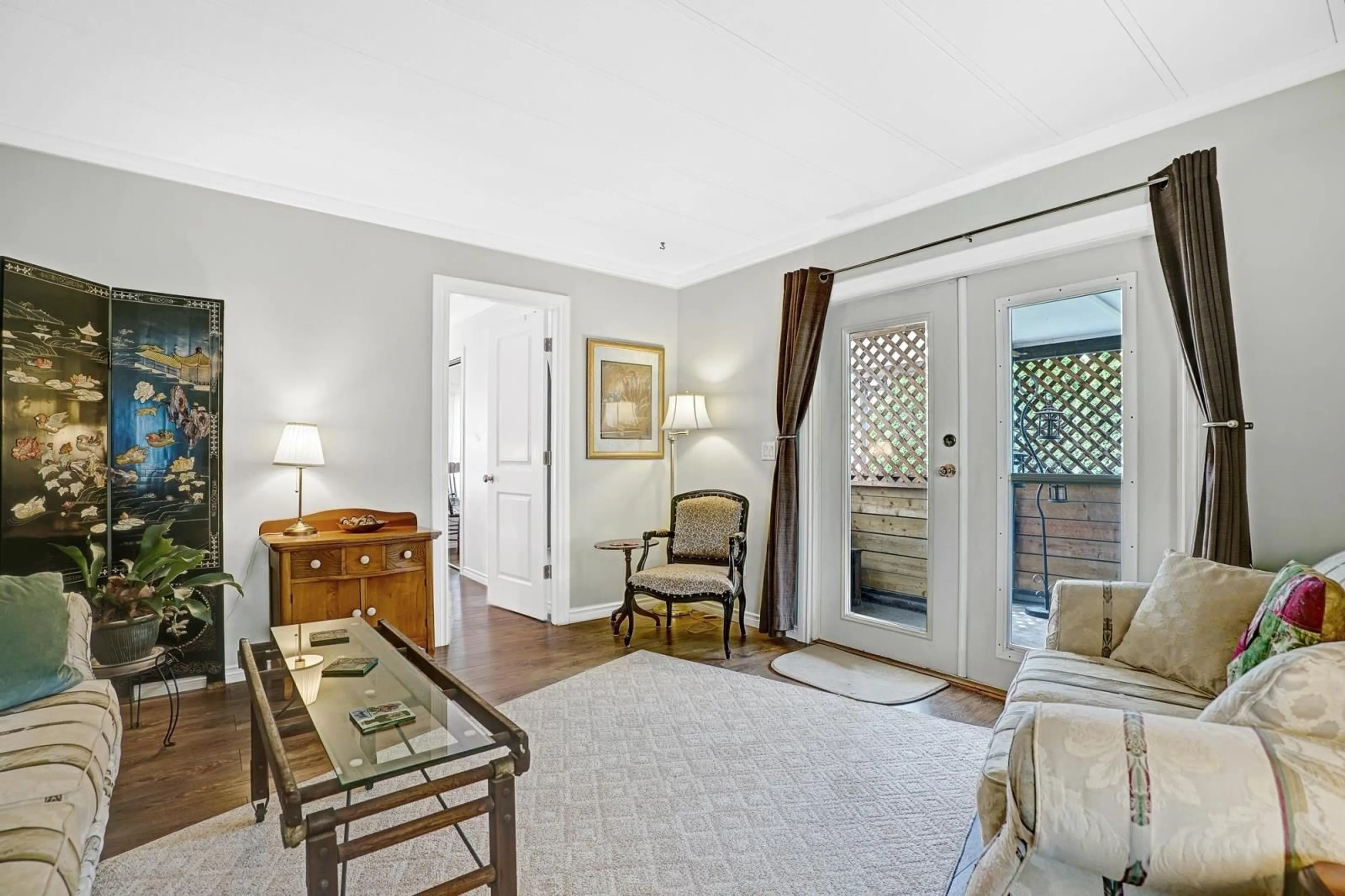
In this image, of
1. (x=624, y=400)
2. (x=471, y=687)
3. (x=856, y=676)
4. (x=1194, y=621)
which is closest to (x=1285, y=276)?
(x=1194, y=621)

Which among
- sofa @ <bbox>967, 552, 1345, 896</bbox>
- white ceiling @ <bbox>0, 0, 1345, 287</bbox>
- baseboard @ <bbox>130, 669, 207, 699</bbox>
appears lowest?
baseboard @ <bbox>130, 669, 207, 699</bbox>

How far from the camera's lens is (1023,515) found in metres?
3.00

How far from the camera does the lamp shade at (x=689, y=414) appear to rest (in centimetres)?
450

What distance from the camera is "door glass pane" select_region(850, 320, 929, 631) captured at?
11.2 feet

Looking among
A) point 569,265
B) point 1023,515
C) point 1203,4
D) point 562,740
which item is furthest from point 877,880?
point 569,265

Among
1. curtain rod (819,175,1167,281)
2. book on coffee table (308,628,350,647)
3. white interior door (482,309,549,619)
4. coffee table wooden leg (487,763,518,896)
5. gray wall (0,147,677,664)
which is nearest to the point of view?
coffee table wooden leg (487,763,518,896)

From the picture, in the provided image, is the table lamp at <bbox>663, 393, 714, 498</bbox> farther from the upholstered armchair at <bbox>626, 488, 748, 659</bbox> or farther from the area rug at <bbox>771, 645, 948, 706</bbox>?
the area rug at <bbox>771, 645, 948, 706</bbox>

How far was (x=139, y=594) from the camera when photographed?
99.7 inches

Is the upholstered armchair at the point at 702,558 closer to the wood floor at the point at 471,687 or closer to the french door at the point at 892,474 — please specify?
the wood floor at the point at 471,687

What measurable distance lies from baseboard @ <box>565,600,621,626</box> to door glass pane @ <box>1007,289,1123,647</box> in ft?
8.29

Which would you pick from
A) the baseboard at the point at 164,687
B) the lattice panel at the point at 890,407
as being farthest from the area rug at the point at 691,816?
the baseboard at the point at 164,687

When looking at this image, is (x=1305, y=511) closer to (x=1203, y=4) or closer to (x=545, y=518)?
(x=1203, y=4)

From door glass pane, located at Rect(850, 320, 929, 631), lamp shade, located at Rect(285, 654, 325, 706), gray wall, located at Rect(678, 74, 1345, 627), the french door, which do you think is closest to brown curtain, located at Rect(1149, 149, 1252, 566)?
gray wall, located at Rect(678, 74, 1345, 627)

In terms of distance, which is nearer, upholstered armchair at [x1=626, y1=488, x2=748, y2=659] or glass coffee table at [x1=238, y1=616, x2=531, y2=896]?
glass coffee table at [x1=238, y1=616, x2=531, y2=896]
